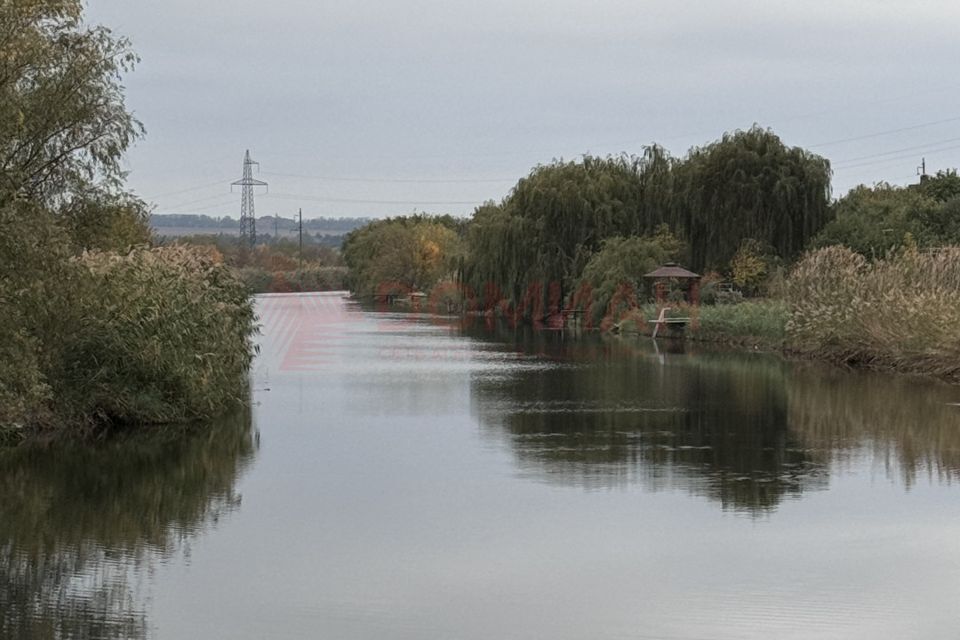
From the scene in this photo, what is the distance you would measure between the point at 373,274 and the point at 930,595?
3679 inches

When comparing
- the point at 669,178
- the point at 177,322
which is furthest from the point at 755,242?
the point at 177,322

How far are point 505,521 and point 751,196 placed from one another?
132 feet

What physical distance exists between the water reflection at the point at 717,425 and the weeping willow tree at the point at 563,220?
21293 mm

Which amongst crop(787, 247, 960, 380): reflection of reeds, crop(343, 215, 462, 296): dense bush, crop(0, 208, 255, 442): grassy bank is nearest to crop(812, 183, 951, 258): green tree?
crop(787, 247, 960, 380): reflection of reeds

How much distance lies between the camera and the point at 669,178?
56.8 meters

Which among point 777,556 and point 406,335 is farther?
point 406,335

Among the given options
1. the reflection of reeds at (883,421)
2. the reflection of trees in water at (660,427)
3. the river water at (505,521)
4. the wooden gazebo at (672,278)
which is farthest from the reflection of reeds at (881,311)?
the wooden gazebo at (672,278)

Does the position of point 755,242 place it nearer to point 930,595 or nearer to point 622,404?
point 622,404

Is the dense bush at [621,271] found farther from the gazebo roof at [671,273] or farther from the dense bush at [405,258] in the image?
the dense bush at [405,258]

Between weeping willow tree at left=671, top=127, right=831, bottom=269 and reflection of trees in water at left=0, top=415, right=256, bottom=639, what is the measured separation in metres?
34.1

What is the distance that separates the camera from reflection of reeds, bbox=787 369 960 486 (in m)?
19.2

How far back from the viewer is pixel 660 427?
73.8ft

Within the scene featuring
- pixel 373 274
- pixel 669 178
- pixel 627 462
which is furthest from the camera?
pixel 373 274

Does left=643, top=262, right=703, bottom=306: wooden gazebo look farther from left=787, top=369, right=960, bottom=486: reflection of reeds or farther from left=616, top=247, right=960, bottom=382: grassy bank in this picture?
left=787, top=369, right=960, bottom=486: reflection of reeds
